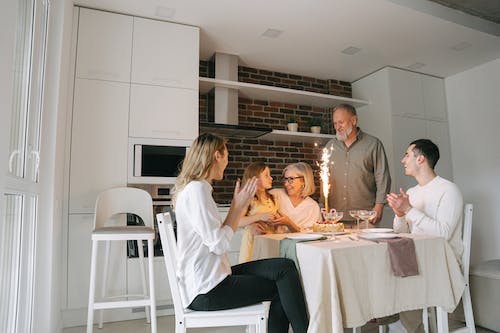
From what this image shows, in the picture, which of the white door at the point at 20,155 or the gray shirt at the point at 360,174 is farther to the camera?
the gray shirt at the point at 360,174

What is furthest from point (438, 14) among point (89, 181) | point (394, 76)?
point (89, 181)

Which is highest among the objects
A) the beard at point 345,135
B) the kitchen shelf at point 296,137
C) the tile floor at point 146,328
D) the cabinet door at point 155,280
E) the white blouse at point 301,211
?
the kitchen shelf at point 296,137

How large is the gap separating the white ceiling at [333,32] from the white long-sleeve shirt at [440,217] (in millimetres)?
1731

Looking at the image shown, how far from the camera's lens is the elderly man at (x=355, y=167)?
9.86 feet

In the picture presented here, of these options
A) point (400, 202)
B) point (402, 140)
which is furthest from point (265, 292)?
point (402, 140)

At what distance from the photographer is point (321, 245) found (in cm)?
154

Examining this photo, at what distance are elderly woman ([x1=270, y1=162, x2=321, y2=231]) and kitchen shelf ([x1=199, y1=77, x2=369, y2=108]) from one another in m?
1.40

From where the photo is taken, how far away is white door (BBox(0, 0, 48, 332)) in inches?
40.2

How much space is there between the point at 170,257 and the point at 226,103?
240 cm

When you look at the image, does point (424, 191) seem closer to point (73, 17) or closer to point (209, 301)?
point (209, 301)

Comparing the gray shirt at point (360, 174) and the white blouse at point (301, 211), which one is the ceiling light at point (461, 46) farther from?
the white blouse at point (301, 211)

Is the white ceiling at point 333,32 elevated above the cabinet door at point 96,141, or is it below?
above

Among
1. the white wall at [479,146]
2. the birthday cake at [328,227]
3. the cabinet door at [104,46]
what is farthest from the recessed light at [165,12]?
the white wall at [479,146]

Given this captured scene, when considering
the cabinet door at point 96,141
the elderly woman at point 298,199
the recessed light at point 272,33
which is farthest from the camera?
the recessed light at point 272,33
